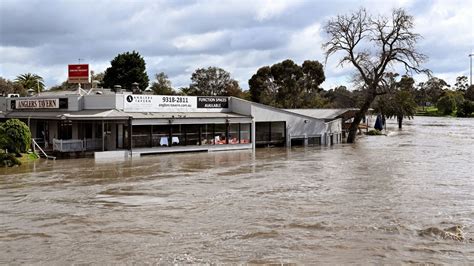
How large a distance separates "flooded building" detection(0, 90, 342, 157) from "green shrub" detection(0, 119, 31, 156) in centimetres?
244

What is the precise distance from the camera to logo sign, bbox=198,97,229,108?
123 feet

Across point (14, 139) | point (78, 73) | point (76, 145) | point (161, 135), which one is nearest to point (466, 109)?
point (161, 135)

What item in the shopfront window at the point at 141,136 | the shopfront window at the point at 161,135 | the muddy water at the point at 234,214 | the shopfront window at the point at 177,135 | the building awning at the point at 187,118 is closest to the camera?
the muddy water at the point at 234,214

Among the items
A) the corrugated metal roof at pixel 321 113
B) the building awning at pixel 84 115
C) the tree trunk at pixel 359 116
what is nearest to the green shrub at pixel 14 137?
the building awning at pixel 84 115

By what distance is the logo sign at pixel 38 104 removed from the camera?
34081mm

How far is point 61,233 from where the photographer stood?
39.9ft

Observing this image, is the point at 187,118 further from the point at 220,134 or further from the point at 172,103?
the point at 220,134

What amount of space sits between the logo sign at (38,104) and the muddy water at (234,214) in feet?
29.8

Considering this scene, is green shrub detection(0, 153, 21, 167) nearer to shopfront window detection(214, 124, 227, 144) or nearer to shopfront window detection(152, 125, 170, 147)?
shopfront window detection(152, 125, 170, 147)

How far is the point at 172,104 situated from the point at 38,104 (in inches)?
385

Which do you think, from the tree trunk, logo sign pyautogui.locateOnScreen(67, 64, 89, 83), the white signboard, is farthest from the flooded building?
the tree trunk

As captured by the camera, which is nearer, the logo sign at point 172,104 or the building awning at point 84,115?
the building awning at point 84,115

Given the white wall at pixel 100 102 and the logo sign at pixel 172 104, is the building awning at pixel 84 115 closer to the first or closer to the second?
the white wall at pixel 100 102

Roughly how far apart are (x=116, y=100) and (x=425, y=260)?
84.0 ft
